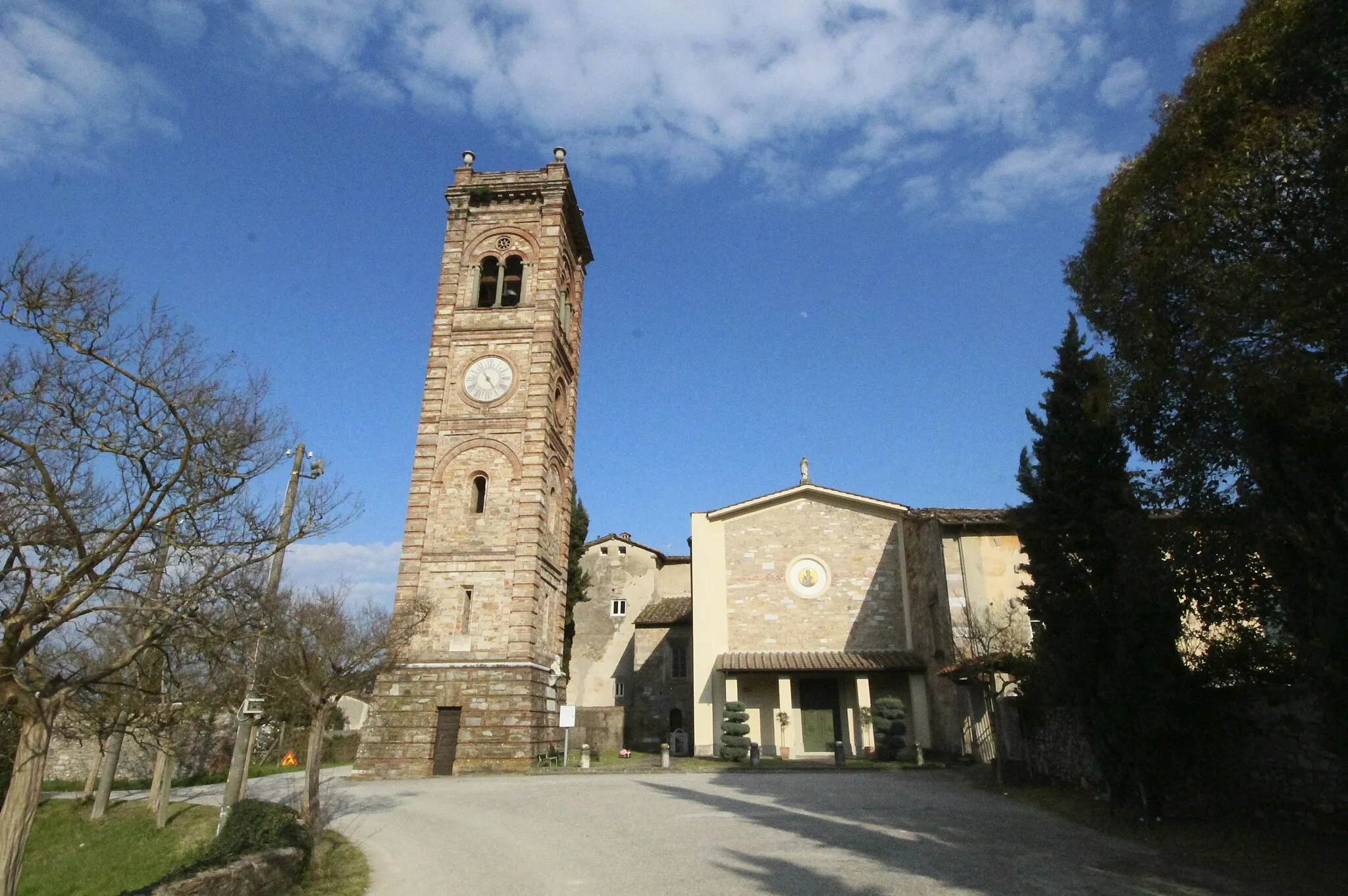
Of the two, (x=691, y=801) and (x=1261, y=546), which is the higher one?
(x=1261, y=546)

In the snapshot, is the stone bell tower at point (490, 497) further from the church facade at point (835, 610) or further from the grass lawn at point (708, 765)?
the church facade at point (835, 610)

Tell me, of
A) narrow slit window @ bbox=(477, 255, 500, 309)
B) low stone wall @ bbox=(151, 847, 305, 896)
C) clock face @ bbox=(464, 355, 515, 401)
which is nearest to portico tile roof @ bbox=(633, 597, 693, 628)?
clock face @ bbox=(464, 355, 515, 401)

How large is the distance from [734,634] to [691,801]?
12.9 m

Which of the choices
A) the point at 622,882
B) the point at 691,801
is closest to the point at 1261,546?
the point at 622,882

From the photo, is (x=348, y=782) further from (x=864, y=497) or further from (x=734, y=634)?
(x=864, y=497)

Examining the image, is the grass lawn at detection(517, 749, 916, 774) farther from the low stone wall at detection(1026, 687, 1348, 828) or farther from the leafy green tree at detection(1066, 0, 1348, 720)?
the leafy green tree at detection(1066, 0, 1348, 720)

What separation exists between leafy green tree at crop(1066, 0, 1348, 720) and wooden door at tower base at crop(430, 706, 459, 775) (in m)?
19.4

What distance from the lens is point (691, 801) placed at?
15.0m

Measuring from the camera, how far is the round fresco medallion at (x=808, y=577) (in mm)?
28188

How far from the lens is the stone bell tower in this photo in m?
22.4

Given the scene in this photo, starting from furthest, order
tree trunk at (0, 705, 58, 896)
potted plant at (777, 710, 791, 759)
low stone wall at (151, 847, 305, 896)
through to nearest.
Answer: potted plant at (777, 710, 791, 759), low stone wall at (151, 847, 305, 896), tree trunk at (0, 705, 58, 896)

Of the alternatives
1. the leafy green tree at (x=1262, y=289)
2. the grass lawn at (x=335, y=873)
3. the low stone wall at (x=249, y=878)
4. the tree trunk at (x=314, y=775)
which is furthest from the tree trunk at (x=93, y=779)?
the leafy green tree at (x=1262, y=289)

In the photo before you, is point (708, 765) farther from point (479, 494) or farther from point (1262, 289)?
point (1262, 289)

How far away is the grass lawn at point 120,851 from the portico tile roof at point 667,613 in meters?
18.7
